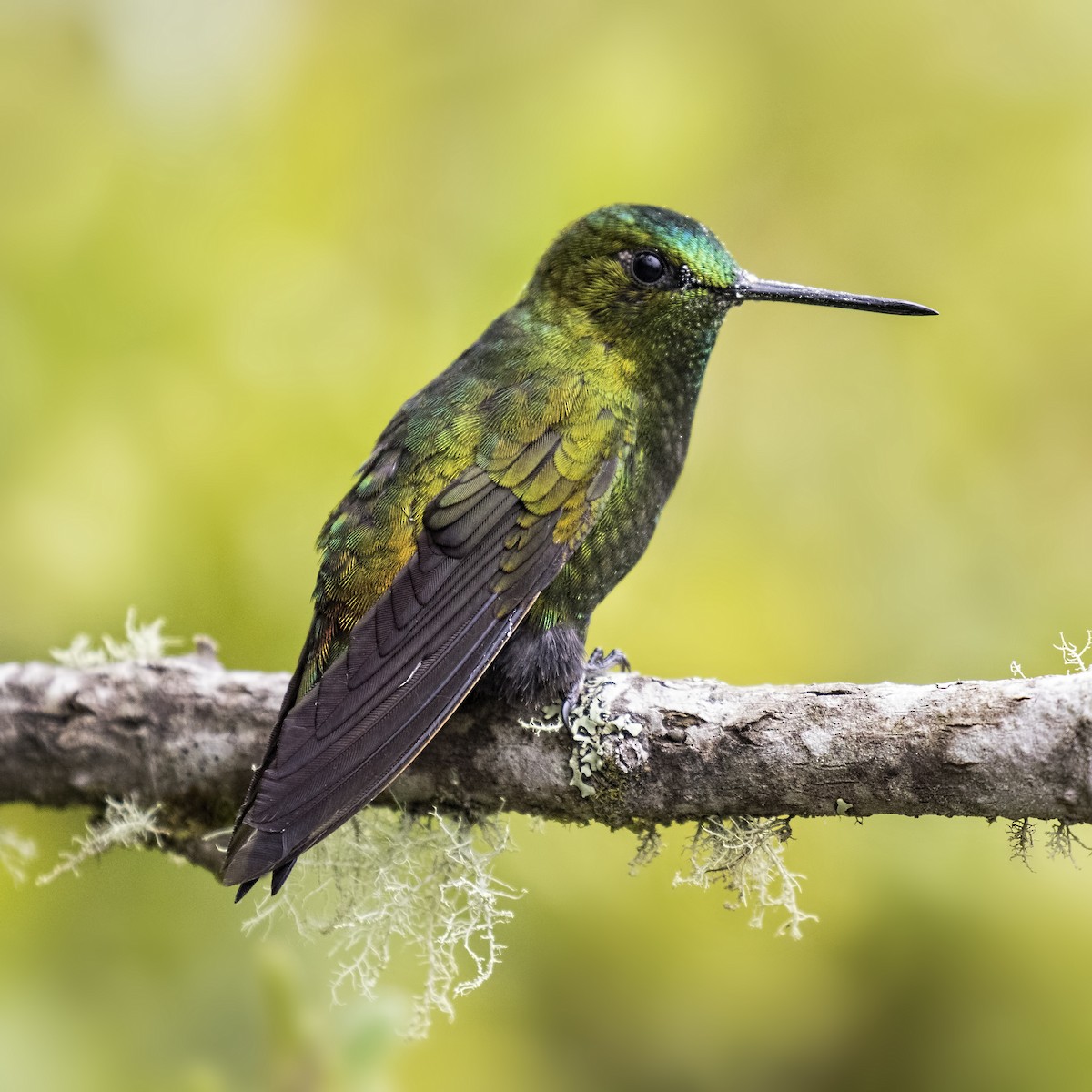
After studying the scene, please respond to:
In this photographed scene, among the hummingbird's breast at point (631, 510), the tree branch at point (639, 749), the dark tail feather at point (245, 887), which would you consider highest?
the hummingbird's breast at point (631, 510)

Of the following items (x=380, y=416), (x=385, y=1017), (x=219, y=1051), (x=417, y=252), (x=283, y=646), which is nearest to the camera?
Answer: (x=385, y=1017)

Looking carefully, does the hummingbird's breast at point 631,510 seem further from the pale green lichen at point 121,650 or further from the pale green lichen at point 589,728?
the pale green lichen at point 121,650

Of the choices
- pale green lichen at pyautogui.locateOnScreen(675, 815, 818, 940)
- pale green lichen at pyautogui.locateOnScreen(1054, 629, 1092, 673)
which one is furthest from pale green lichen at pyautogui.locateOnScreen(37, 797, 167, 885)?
pale green lichen at pyautogui.locateOnScreen(1054, 629, 1092, 673)

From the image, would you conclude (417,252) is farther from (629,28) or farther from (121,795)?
(121,795)

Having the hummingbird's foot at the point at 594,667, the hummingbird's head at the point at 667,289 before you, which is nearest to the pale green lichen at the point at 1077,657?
the hummingbird's foot at the point at 594,667

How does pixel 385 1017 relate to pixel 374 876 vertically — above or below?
below

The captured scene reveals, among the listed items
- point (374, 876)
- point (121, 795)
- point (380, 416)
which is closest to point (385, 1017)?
point (374, 876)

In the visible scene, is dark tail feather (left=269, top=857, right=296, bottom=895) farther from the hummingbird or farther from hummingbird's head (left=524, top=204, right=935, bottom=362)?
hummingbird's head (left=524, top=204, right=935, bottom=362)
